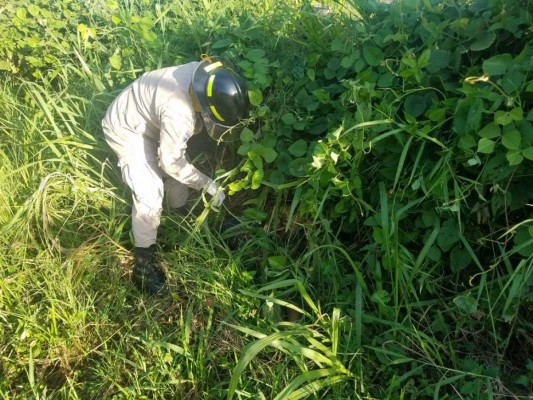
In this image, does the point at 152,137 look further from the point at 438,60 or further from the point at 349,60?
the point at 438,60

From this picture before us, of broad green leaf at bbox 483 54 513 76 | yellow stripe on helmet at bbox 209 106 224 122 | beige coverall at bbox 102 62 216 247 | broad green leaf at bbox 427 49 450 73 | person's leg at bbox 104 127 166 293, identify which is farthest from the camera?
person's leg at bbox 104 127 166 293

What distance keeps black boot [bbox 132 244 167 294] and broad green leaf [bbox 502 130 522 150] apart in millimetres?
1801

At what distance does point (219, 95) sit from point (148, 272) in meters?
1.04

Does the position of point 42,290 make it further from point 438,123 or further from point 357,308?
point 438,123

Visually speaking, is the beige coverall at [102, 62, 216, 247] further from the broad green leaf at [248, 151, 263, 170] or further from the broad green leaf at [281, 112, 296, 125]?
the broad green leaf at [281, 112, 296, 125]

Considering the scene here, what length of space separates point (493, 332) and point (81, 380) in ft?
6.21

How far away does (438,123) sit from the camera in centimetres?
218

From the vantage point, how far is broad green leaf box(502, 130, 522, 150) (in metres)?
1.91

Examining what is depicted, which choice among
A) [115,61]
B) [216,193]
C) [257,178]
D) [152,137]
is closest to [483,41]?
[257,178]

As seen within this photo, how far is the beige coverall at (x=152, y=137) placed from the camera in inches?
103

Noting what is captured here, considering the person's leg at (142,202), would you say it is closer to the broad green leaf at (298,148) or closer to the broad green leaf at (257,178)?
the broad green leaf at (257,178)

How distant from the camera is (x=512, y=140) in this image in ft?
6.31

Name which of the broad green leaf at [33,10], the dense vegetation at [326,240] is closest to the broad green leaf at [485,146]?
the dense vegetation at [326,240]

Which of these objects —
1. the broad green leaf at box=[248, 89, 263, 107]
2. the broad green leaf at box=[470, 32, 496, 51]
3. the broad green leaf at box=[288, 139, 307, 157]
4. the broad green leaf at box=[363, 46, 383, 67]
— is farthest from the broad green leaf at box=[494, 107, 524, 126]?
the broad green leaf at box=[248, 89, 263, 107]
